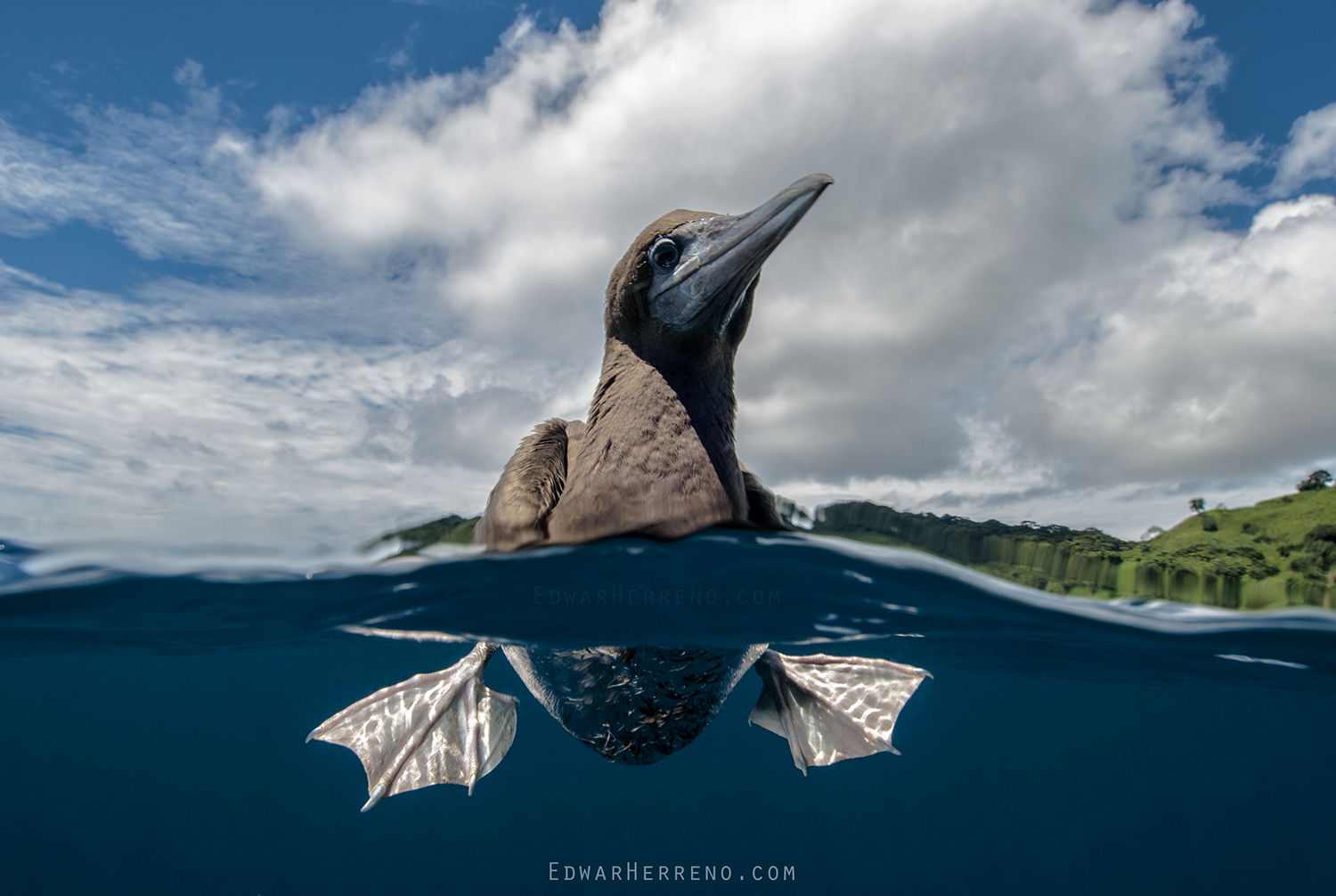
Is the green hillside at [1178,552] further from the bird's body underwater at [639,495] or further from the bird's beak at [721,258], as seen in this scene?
the bird's beak at [721,258]

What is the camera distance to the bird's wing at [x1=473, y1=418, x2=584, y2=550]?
151 inches

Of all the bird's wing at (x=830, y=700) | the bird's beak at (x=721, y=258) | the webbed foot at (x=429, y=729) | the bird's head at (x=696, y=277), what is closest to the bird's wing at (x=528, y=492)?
the bird's head at (x=696, y=277)

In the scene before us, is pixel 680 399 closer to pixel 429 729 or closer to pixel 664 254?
pixel 664 254

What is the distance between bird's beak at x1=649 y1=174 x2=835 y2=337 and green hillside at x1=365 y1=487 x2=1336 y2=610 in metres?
2.04

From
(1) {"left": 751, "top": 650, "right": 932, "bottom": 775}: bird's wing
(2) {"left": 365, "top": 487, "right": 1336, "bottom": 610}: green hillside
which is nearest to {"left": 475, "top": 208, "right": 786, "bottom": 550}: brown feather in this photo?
(2) {"left": 365, "top": 487, "right": 1336, "bottom": 610}: green hillside

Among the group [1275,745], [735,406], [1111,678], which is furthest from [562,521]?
[1275,745]

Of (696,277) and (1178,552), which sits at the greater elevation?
(696,277)

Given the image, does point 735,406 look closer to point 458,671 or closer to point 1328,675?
point 458,671

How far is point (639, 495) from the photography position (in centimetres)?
339

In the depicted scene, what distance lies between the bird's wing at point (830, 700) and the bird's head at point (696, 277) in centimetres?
336

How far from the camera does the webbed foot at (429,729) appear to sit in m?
5.41

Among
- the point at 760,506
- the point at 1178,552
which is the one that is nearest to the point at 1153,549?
the point at 1178,552

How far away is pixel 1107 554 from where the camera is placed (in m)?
5.97

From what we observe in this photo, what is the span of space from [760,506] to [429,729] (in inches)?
135
